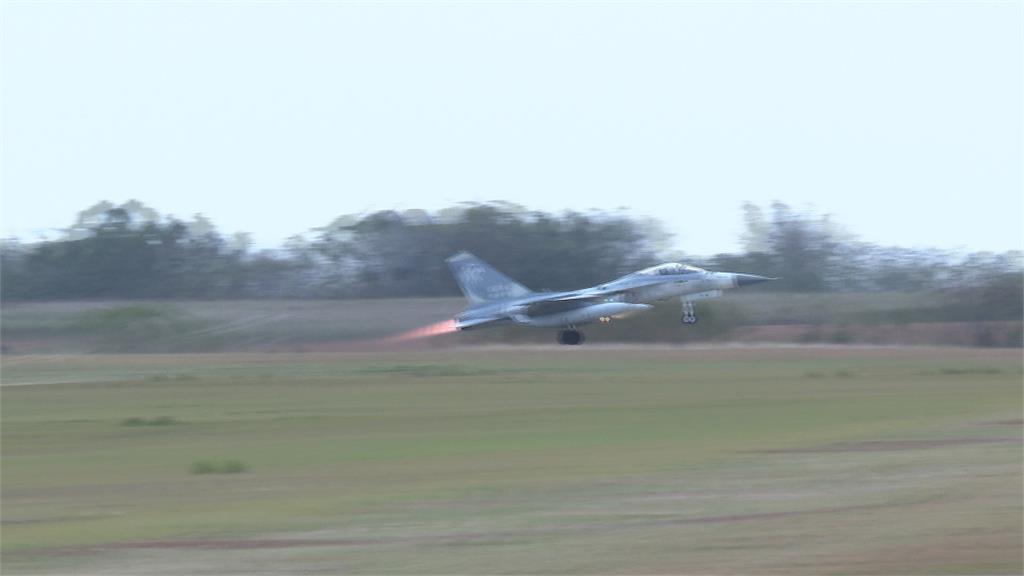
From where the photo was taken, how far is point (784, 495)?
1717cm

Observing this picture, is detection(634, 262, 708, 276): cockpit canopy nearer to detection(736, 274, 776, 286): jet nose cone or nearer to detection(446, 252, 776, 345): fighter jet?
detection(446, 252, 776, 345): fighter jet

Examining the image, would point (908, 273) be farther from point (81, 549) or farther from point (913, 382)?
point (81, 549)

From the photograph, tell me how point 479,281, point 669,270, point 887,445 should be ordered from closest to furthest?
point 887,445
point 669,270
point 479,281

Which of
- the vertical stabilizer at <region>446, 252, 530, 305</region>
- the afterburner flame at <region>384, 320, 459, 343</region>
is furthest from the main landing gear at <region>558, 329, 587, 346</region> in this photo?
the afterburner flame at <region>384, 320, 459, 343</region>

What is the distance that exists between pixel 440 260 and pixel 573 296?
19.0 ft

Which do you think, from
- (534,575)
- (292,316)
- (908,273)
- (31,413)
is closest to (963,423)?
(534,575)

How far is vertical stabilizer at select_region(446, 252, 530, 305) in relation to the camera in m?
41.3

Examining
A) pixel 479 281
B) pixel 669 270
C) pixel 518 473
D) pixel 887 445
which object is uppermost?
pixel 479 281

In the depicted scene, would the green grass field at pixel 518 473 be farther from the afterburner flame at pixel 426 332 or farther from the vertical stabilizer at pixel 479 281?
the vertical stabilizer at pixel 479 281

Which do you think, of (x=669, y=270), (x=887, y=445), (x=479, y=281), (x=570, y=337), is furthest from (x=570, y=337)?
(x=887, y=445)

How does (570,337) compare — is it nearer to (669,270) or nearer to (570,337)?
Result: (570,337)

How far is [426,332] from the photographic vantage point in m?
42.3

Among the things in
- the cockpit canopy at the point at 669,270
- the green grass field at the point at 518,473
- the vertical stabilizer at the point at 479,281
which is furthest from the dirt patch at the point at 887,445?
the vertical stabilizer at the point at 479,281

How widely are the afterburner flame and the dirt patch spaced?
19866mm
